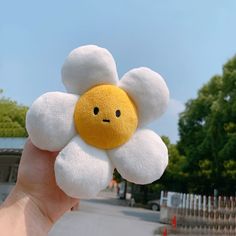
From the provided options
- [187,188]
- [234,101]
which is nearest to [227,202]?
[234,101]

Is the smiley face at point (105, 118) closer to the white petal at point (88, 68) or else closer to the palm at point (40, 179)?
the white petal at point (88, 68)

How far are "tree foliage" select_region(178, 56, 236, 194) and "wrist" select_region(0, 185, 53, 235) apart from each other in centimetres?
1202

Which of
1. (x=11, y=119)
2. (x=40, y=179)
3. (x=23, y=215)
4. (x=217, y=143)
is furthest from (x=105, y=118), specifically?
(x=11, y=119)

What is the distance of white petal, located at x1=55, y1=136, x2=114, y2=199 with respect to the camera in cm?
115

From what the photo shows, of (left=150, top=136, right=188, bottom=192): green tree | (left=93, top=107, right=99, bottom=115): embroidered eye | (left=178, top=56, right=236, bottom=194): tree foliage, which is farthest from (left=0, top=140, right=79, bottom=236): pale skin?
(left=150, top=136, right=188, bottom=192): green tree

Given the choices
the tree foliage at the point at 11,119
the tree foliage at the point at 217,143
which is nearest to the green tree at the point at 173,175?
the tree foliage at the point at 217,143

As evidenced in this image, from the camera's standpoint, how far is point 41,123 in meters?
1.22

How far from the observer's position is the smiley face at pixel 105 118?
3.97ft

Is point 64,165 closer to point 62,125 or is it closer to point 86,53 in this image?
point 62,125

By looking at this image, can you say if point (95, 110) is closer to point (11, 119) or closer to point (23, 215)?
point (23, 215)

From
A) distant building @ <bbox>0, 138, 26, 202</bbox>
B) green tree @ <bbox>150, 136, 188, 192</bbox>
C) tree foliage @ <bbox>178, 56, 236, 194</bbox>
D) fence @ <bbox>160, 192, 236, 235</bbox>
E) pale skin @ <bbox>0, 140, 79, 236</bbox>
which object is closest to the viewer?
pale skin @ <bbox>0, 140, 79, 236</bbox>

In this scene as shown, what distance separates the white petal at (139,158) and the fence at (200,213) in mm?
8753

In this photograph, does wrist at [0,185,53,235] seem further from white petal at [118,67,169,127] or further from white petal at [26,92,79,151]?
white petal at [118,67,169,127]

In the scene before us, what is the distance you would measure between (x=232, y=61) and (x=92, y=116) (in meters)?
14.1
